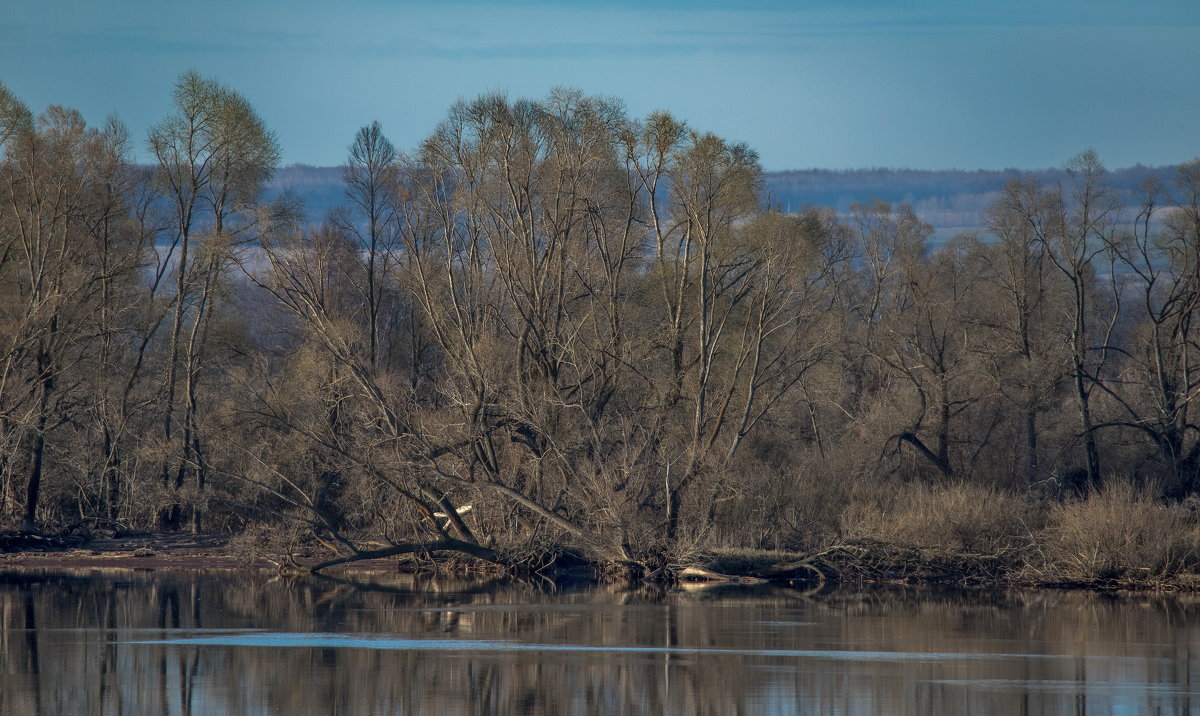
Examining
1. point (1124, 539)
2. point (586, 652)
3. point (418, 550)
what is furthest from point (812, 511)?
point (586, 652)

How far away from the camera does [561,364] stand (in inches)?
1247

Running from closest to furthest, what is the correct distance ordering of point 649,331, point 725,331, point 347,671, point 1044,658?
A: 1. point 347,671
2. point 1044,658
3. point 649,331
4. point 725,331

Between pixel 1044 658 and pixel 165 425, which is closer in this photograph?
pixel 1044 658

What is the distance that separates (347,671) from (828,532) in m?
15.9

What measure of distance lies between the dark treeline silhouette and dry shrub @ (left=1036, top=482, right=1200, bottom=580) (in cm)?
17

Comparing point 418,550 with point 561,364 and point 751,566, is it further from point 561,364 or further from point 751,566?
point 751,566

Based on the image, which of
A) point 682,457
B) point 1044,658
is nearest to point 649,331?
point 682,457

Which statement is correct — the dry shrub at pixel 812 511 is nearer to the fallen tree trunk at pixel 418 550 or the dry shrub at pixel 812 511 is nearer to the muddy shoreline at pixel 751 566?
the muddy shoreline at pixel 751 566

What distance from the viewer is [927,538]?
90.3 ft

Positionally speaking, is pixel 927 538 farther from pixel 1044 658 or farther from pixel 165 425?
pixel 165 425

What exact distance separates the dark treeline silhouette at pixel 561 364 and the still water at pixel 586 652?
3.97m

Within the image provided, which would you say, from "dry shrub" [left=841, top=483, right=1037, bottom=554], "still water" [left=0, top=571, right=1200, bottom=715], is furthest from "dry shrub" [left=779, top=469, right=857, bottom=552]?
"still water" [left=0, top=571, right=1200, bottom=715]

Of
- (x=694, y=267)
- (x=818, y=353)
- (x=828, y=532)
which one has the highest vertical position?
(x=694, y=267)

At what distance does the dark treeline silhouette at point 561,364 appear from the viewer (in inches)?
1145
